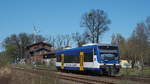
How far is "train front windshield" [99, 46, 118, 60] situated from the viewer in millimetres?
26938

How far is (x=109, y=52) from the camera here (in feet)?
89.6

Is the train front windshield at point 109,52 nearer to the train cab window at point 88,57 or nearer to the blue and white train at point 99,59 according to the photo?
the blue and white train at point 99,59

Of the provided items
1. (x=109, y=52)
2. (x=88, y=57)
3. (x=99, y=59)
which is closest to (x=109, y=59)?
(x=109, y=52)

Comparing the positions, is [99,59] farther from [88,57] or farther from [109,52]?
[88,57]

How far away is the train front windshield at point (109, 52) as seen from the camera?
26938mm

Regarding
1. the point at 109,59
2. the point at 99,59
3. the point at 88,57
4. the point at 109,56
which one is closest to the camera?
the point at 99,59

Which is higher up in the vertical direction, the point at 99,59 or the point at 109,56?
the point at 109,56

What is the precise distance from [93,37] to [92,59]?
4352 centimetres

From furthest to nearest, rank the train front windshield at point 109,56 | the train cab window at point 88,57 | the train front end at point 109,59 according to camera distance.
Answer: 1. the train cab window at point 88,57
2. the train front windshield at point 109,56
3. the train front end at point 109,59

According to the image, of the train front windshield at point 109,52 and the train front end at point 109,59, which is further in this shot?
the train front windshield at point 109,52

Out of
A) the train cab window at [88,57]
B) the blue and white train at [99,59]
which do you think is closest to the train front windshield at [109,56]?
the blue and white train at [99,59]

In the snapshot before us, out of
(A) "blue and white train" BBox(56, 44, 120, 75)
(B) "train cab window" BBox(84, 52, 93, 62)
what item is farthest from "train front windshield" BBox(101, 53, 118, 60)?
(B) "train cab window" BBox(84, 52, 93, 62)

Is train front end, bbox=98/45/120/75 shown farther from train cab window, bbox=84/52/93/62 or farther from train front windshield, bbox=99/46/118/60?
train cab window, bbox=84/52/93/62

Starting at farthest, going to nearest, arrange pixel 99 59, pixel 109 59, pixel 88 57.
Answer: pixel 88 57 → pixel 109 59 → pixel 99 59
